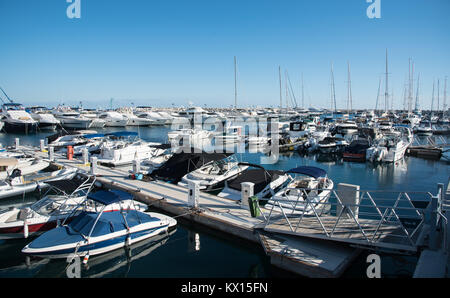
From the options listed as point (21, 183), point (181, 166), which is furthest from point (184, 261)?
point (21, 183)

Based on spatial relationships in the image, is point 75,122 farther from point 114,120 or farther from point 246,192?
point 246,192

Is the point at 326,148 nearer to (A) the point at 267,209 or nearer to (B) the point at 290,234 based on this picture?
(A) the point at 267,209

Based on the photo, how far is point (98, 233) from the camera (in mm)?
11336

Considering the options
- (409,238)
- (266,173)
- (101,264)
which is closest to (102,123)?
(266,173)

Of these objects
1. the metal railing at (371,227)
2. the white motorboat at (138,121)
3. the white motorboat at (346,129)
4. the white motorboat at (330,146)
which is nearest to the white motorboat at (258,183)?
the metal railing at (371,227)

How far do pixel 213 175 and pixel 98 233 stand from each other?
9.70 meters

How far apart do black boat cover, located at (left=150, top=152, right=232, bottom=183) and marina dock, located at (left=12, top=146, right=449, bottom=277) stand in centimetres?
422

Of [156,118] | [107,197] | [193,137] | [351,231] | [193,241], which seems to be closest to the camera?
[351,231]

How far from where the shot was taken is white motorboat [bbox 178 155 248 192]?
63.0ft

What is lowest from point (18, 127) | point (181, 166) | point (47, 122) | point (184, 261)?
point (184, 261)

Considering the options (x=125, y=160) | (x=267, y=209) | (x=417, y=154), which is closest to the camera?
(x=267, y=209)
